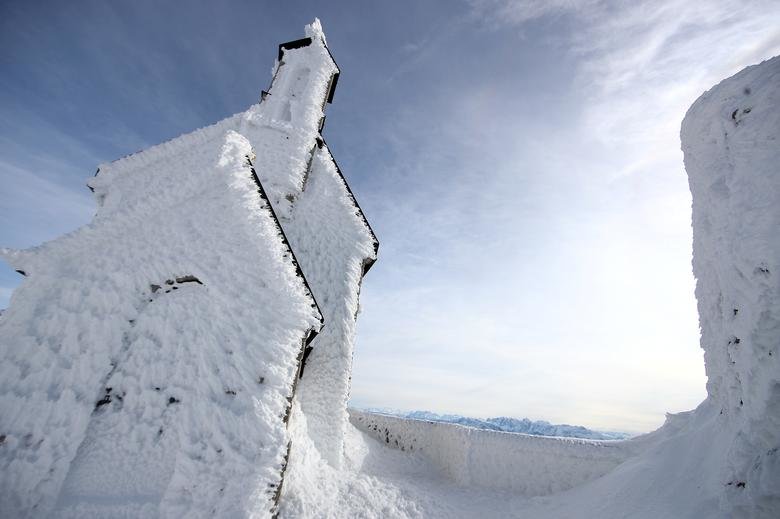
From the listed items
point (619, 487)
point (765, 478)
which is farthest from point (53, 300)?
point (619, 487)

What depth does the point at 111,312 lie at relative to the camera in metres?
5.46

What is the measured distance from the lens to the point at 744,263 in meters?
3.98

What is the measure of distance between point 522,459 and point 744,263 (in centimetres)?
802

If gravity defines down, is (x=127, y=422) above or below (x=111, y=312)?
below

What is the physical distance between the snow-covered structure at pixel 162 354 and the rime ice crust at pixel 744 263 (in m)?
5.32

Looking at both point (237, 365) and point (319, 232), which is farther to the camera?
point (319, 232)

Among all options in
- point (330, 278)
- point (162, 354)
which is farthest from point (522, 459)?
point (162, 354)

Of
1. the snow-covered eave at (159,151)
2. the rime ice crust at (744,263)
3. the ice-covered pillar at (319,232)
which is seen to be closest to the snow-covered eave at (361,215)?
the ice-covered pillar at (319,232)

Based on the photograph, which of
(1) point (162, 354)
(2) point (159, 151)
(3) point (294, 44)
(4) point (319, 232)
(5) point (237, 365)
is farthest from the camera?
(3) point (294, 44)

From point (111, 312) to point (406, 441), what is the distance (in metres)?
10.7

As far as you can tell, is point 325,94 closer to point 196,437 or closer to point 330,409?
point 330,409

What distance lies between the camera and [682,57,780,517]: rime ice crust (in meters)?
3.47

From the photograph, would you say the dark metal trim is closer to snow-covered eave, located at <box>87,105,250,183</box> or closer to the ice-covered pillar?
the ice-covered pillar

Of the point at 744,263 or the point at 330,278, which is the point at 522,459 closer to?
the point at 330,278
